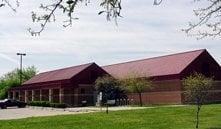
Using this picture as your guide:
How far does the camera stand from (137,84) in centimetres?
6569

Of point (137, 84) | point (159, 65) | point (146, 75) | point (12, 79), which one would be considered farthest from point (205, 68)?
point (12, 79)

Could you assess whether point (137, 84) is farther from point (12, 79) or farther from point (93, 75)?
point (12, 79)

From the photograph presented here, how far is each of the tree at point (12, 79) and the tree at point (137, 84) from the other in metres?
42.8

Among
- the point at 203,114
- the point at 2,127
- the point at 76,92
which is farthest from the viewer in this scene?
the point at 76,92

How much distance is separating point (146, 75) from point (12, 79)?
5766 centimetres

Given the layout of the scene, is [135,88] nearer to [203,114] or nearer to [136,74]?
[136,74]

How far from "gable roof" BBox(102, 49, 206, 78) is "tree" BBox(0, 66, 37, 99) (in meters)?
32.8

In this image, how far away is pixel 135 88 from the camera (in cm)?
6638

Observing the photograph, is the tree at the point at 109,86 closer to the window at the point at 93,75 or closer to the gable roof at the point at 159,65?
the gable roof at the point at 159,65

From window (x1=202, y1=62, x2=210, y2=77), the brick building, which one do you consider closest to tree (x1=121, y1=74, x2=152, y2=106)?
the brick building

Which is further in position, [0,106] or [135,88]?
[0,106]

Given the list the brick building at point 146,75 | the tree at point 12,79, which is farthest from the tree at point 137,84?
the tree at point 12,79

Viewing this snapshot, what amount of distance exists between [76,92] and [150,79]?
1053 centimetres

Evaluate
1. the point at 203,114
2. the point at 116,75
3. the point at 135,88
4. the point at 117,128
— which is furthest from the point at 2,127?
the point at 116,75
